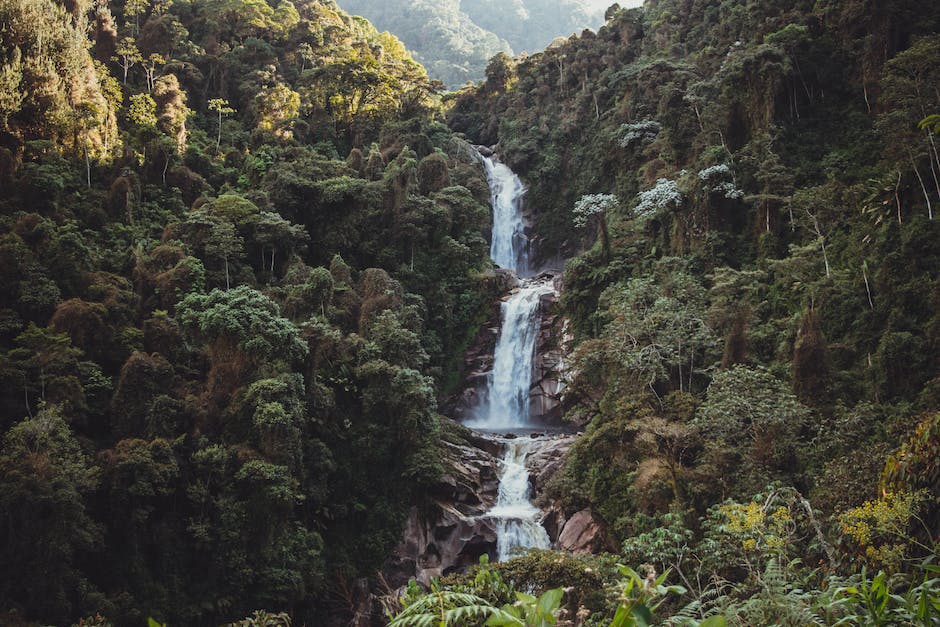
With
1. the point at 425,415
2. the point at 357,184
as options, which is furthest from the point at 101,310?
Result: the point at 357,184

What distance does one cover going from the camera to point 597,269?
77.0 ft

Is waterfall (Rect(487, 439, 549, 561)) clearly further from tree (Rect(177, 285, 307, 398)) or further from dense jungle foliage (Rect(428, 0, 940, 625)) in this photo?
tree (Rect(177, 285, 307, 398))

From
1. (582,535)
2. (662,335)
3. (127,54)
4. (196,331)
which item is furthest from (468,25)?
(582,535)

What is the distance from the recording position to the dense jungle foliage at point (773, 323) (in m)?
7.05

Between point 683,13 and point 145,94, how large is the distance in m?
29.2

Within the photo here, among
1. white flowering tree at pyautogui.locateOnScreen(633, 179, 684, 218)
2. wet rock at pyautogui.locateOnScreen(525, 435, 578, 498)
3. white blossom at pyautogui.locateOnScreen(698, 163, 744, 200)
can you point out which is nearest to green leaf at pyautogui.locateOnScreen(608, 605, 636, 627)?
wet rock at pyautogui.locateOnScreen(525, 435, 578, 498)

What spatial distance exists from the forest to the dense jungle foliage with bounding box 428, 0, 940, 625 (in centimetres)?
8

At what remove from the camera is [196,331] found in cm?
1534

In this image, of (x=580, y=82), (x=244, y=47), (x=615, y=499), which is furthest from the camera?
(x=580, y=82)

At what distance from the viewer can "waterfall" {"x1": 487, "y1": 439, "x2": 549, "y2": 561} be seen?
1719 centimetres

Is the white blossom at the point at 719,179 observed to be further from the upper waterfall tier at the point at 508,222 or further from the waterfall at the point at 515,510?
the upper waterfall tier at the point at 508,222

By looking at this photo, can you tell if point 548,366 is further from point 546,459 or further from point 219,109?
point 219,109

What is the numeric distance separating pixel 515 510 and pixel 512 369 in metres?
8.96

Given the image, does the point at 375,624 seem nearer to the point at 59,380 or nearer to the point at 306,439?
the point at 306,439
